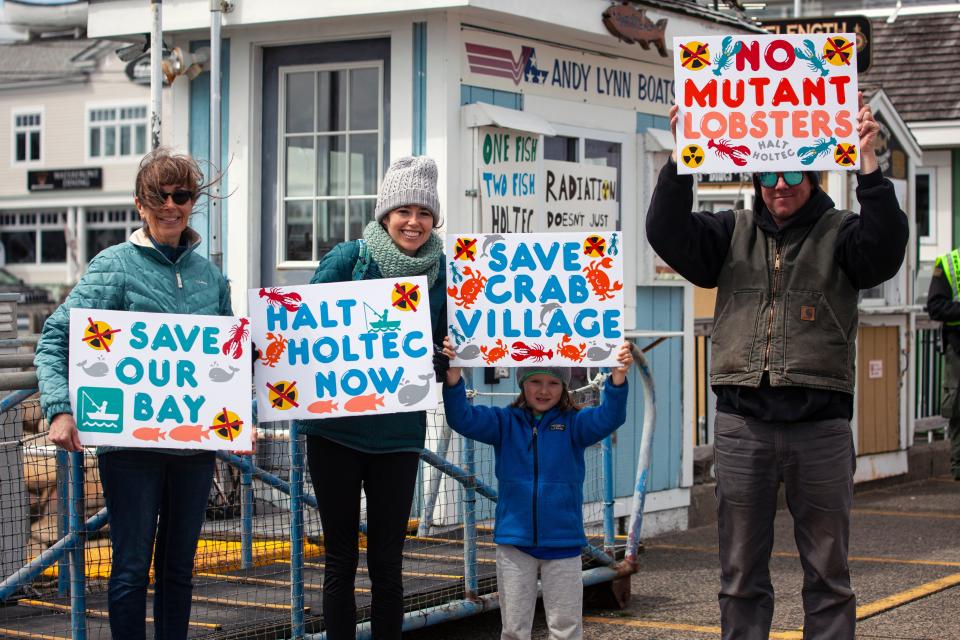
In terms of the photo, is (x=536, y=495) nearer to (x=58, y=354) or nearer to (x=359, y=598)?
(x=359, y=598)

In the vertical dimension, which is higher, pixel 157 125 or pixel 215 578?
pixel 157 125

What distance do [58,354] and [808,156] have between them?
8.72 feet

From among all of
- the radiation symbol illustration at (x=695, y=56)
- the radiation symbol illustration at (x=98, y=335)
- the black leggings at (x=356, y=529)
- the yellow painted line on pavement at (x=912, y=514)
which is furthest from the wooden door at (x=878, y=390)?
the radiation symbol illustration at (x=98, y=335)

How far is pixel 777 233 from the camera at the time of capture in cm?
504

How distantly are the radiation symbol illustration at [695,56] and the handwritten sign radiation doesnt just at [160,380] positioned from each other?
183cm

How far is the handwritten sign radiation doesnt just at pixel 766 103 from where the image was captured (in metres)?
4.97

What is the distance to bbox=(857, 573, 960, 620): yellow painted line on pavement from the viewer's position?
6.99 metres

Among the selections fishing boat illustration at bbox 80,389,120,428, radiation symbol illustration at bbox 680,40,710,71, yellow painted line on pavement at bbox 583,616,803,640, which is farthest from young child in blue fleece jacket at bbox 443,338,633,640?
yellow painted line on pavement at bbox 583,616,803,640

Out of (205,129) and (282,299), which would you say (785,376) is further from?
(205,129)

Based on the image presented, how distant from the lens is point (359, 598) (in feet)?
19.9

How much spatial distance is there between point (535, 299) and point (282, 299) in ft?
3.14

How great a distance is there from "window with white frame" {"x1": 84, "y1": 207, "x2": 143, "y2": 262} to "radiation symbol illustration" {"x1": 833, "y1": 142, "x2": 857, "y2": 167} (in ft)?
147

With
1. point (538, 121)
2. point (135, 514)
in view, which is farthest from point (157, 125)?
point (135, 514)

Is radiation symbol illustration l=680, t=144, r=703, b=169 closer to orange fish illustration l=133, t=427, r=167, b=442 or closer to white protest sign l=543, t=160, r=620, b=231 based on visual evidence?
orange fish illustration l=133, t=427, r=167, b=442
